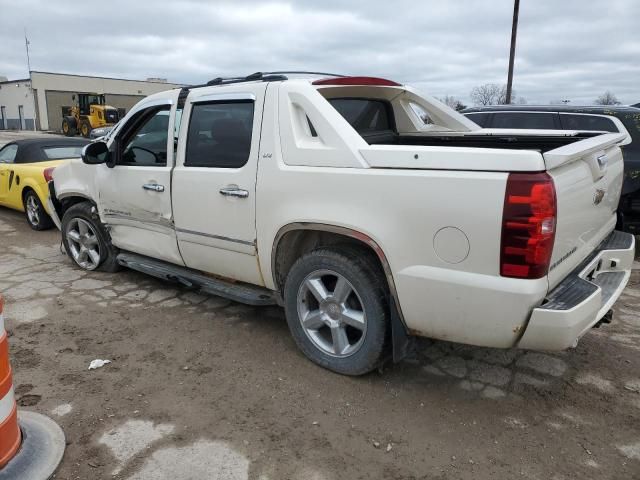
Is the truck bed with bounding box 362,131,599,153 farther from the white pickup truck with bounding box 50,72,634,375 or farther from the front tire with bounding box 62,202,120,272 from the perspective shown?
the front tire with bounding box 62,202,120,272

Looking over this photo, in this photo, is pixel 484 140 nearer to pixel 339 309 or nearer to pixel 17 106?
pixel 339 309

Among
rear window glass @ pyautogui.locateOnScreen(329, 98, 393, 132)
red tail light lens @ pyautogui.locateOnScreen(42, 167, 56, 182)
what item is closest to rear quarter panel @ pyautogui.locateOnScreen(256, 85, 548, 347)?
rear window glass @ pyautogui.locateOnScreen(329, 98, 393, 132)

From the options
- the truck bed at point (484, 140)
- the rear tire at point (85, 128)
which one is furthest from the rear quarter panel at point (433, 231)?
the rear tire at point (85, 128)

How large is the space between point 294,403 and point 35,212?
647 cm

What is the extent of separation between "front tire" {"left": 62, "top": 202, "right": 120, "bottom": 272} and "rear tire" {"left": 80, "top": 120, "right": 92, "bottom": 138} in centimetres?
3008

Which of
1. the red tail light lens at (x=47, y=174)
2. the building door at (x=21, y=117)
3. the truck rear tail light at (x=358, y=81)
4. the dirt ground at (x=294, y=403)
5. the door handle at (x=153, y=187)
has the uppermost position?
the building door at (x=21, y=117)

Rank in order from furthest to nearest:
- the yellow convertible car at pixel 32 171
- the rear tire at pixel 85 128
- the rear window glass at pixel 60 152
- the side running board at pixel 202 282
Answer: the rear tire at pixel 85 128
the rear window glass at pixel 60 152
the yellow convertible car at pixel 32 171
the side running board at pixel 202 282

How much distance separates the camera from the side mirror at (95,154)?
4570 mm

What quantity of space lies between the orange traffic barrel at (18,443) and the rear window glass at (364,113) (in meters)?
2.54

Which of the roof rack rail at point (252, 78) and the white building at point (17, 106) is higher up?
the white building at point (17, 106)

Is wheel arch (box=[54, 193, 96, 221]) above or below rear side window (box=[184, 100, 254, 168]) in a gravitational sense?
below

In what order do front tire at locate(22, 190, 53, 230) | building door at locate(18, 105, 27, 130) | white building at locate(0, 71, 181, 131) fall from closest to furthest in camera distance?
1. front tire at locate(22, 190, 53, 230)
2. white building at locate(0, 71, 181, 131)
3. building door at locate(18, 105, 27, 130)

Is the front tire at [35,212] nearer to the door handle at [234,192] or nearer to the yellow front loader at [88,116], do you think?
the door handle at [234,192]

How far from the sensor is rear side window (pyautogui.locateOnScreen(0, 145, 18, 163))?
8.42 metres
